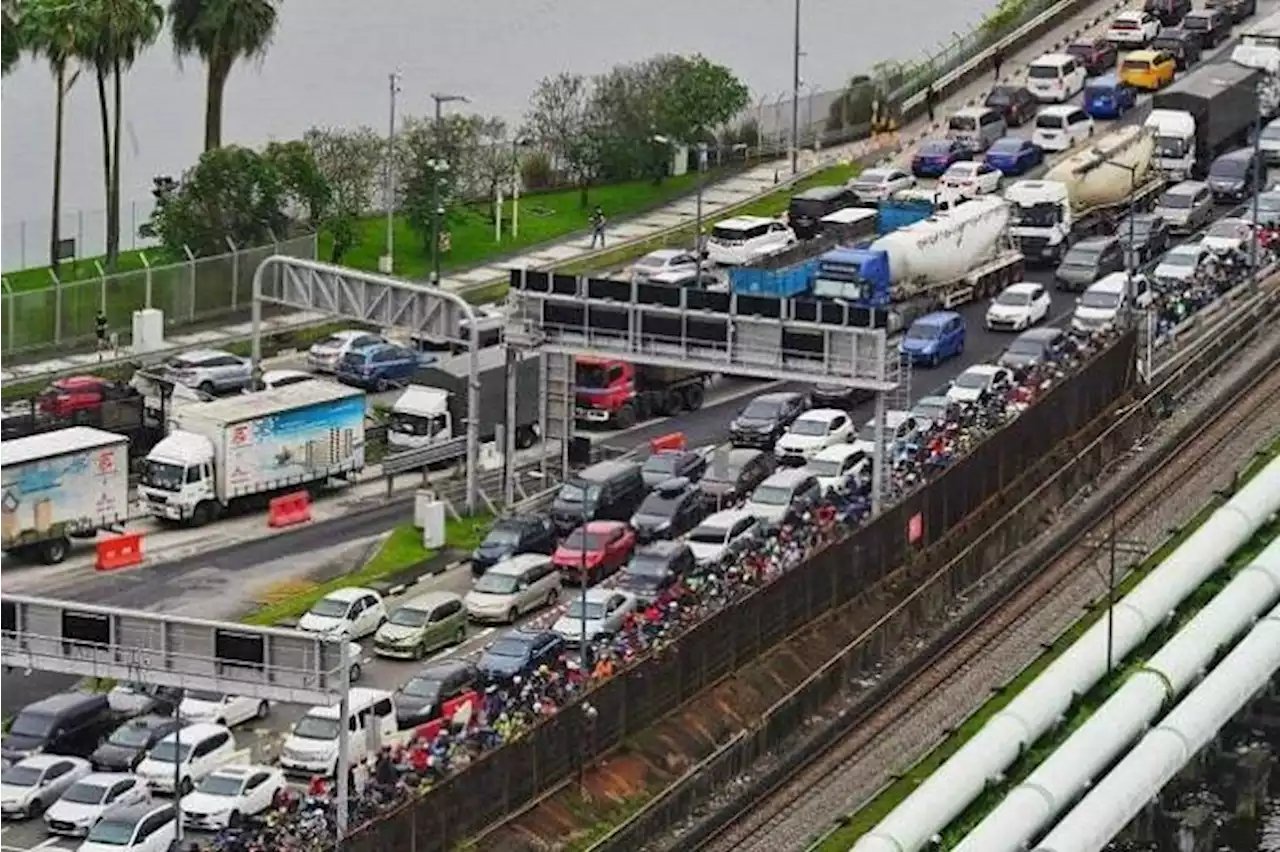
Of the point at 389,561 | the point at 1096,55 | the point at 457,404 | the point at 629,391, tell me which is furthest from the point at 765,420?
the point at 1096,55

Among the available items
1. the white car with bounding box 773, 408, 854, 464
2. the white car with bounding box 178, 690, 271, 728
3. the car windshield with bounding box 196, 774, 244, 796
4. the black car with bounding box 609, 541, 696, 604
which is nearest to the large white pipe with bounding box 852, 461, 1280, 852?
the black car with bounding box 609, 541, 696, 604

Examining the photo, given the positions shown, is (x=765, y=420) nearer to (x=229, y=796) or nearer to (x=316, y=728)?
(x=316, y=728)

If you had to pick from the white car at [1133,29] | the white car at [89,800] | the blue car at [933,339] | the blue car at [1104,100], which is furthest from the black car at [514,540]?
the white car at [1133,29]

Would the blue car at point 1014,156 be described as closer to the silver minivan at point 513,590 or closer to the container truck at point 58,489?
the silver minivan at point 513,590

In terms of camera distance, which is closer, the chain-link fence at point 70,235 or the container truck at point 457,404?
the container truck at point 457,404

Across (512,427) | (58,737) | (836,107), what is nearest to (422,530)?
(512,427)

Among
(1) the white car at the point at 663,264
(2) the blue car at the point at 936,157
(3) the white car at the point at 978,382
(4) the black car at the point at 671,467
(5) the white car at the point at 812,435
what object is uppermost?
(2) the blue car at the point at 936,157
